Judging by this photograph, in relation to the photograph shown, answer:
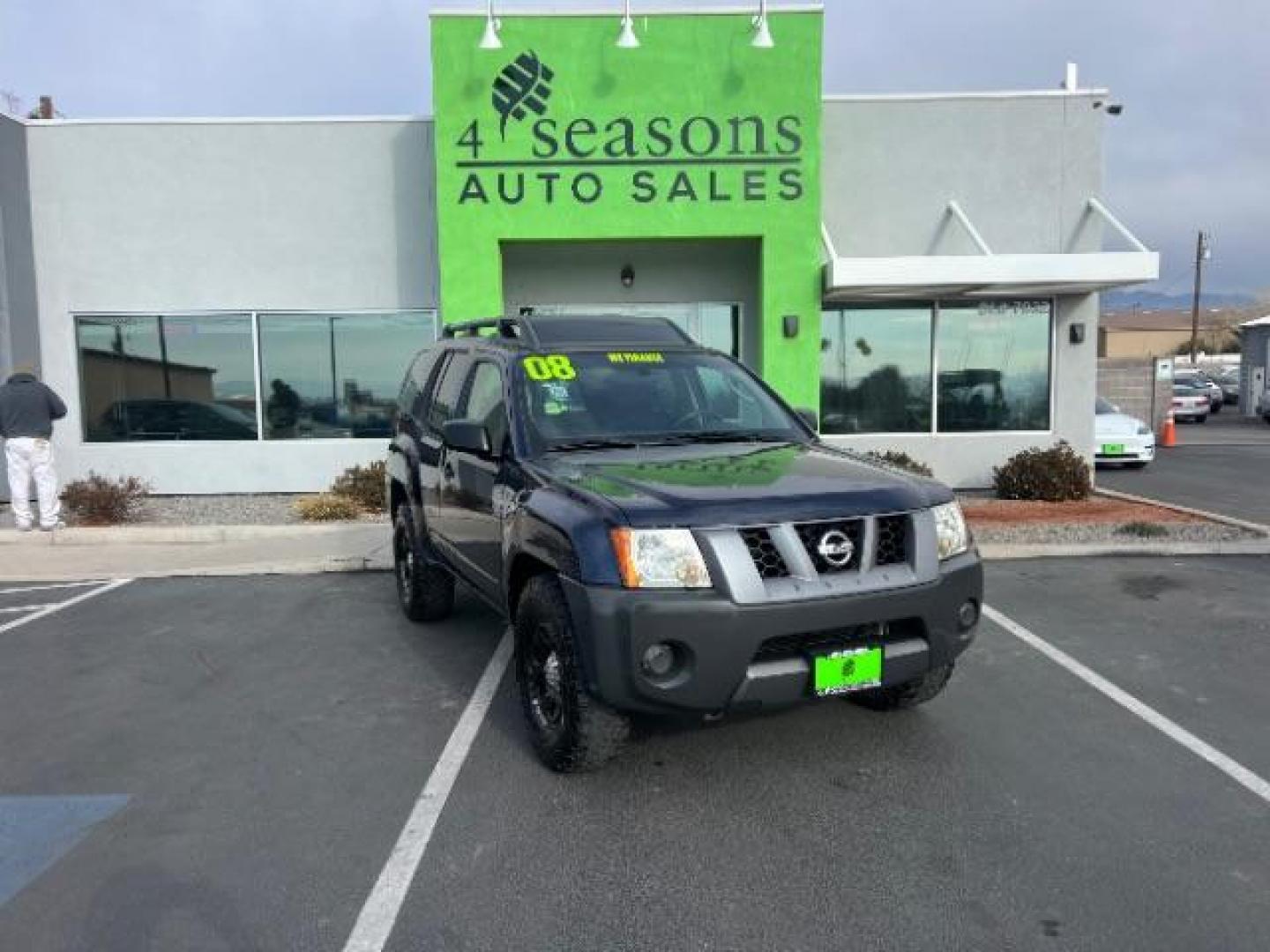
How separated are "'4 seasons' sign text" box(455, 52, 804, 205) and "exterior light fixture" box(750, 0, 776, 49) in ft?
A: 2.70

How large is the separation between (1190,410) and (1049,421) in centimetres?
2229

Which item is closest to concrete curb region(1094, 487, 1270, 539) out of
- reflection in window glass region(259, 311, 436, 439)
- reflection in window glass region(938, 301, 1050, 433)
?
reflection in window glass region(938, 301, 1050, 433)

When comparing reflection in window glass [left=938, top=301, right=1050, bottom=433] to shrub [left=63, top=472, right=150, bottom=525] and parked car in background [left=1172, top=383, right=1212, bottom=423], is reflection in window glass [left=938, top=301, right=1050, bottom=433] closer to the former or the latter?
shrub [left=63, top=472, right=150, bottom=525]

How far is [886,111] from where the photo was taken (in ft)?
41.0

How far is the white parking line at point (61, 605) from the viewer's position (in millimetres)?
7156

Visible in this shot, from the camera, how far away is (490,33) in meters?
11.1

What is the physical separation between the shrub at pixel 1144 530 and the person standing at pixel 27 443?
11260 mm

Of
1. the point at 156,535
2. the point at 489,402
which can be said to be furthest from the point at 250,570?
the point at 489,402

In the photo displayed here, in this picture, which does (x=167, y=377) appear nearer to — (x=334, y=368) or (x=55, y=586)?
(x=334, y=368)

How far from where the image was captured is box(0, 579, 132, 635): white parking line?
7156 mm

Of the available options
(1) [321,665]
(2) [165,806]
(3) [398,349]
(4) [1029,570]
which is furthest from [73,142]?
(4) [1029,570]

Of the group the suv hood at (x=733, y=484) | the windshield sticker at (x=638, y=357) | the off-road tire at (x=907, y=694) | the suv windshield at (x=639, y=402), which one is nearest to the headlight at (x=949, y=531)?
the suv hood at (x=733, y=484)

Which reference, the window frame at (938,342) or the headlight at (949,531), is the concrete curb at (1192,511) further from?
the headlight at (949,531)

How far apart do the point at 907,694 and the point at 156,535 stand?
Answer: 848 cm
